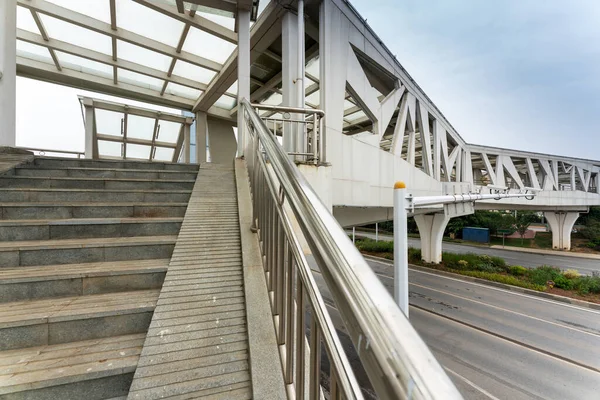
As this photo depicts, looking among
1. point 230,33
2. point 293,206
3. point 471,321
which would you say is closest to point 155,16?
point 230,33

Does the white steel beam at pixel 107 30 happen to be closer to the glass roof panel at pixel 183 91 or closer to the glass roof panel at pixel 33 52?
the glass roof panel at pixel 33 52

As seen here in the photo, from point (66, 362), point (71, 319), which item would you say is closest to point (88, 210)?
point (71, 319)

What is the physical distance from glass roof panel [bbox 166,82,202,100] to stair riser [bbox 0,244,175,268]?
367 inches

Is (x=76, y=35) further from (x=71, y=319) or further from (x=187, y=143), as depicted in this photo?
(x=71, y=319)

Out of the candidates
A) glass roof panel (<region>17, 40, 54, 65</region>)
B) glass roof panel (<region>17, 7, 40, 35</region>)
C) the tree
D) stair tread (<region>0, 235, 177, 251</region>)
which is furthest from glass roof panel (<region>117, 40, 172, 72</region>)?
the tree

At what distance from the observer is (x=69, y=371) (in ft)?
4.16

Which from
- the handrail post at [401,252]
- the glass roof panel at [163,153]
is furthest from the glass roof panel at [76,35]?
the handrail post at [401,252]

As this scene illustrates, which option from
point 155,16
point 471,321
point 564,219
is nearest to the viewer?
point 155,16

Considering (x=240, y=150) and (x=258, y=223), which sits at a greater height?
(x=240, y=150)

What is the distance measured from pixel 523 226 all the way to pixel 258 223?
39777 mm

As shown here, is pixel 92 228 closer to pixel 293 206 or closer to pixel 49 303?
pixel 49 303

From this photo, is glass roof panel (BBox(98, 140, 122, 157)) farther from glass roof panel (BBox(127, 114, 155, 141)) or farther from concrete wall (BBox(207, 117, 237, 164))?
concrete wall (BBox(207, 117, 237, 164))

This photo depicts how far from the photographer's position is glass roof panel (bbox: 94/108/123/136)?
31.0 ft

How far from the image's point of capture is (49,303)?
5.33 feet
